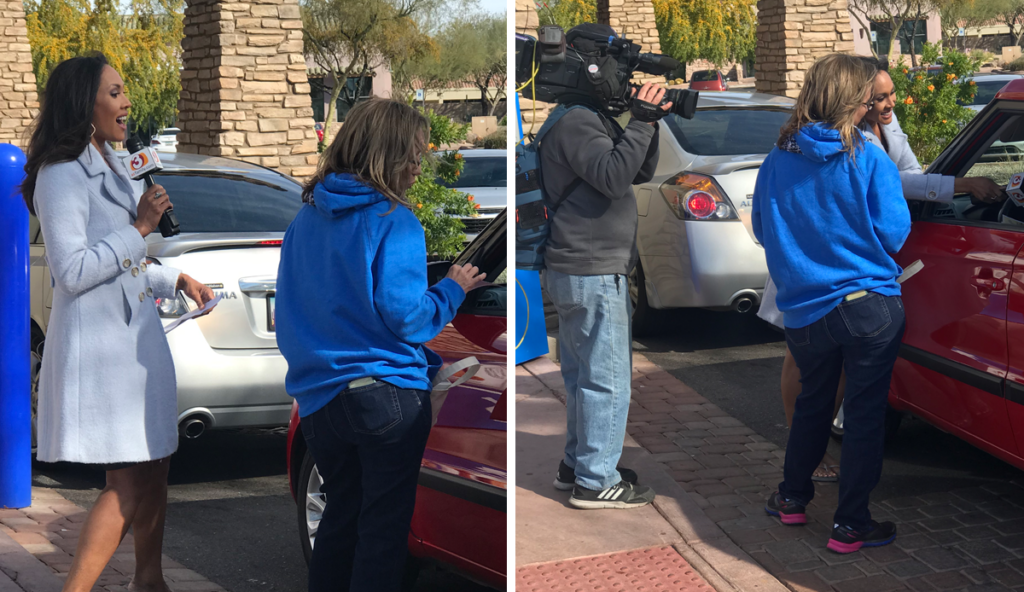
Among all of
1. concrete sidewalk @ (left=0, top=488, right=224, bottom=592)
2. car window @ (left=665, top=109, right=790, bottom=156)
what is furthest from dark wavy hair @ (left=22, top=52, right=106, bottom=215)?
car window @ (left=665, top=109, right=790, bottom=156)

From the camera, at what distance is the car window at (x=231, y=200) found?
505 centimetres

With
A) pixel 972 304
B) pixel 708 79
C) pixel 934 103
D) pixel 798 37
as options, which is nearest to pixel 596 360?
pixel 972 304

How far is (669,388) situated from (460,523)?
324cm

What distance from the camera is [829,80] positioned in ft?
12.0

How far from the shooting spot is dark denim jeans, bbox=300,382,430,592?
2625mm

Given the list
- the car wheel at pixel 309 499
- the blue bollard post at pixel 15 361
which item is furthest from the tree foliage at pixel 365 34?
the blue bollard post at pixel 15 361

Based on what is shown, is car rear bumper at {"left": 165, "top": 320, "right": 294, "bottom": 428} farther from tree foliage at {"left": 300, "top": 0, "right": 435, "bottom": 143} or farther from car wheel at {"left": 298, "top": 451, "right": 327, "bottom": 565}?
tree foliage at {"left": 300, "top": 0, "right": 435, "bottom": 143}

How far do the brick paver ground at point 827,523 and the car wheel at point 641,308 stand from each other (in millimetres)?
1516

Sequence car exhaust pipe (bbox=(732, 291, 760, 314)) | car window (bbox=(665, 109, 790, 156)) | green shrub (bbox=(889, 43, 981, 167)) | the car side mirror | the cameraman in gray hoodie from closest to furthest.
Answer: the car side mirror → the cameraman in gray hoodie → car exhaust pipe (bbox=(732, 291, 760, 314)) → car window (bbox=(665, 109, 790, 156)) → green shrub (bbox=(889, 43, 981, 167))

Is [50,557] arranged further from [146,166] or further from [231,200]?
[231,200]

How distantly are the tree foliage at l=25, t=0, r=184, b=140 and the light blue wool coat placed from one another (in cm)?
1750

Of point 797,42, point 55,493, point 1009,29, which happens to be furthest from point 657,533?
point 1009,29

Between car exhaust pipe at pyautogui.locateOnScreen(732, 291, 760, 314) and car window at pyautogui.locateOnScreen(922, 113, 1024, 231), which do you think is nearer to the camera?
car window at pyautogui.locateOnScreen(922, 113, 1024, 231)

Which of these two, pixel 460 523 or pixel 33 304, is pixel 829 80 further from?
pixel 33 304
